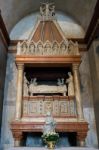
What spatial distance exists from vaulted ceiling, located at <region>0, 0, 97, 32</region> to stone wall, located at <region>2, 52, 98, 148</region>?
114 cm

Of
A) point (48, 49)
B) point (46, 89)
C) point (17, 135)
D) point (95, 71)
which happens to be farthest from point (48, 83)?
point (17, 135)

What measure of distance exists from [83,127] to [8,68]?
9.99 ft

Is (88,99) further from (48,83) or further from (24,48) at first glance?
(24,48)

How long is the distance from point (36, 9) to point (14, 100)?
3392 millimetres

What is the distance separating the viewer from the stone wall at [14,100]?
17.6ft

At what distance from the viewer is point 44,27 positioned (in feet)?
18.9

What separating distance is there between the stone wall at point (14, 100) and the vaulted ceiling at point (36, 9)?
3.75 feet

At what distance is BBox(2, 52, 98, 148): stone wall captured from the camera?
17.6ft

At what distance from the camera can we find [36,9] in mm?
7082

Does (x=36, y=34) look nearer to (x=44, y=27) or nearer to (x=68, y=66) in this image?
(x=44, y=27)

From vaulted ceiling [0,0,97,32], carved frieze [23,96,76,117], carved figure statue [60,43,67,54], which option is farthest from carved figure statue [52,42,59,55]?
vaulted ceiling [0,0,97,32]

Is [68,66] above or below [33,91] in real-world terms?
above

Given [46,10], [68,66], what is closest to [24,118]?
[68,66]

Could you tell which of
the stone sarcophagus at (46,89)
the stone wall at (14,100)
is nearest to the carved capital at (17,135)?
the stone wall at (14,100)
